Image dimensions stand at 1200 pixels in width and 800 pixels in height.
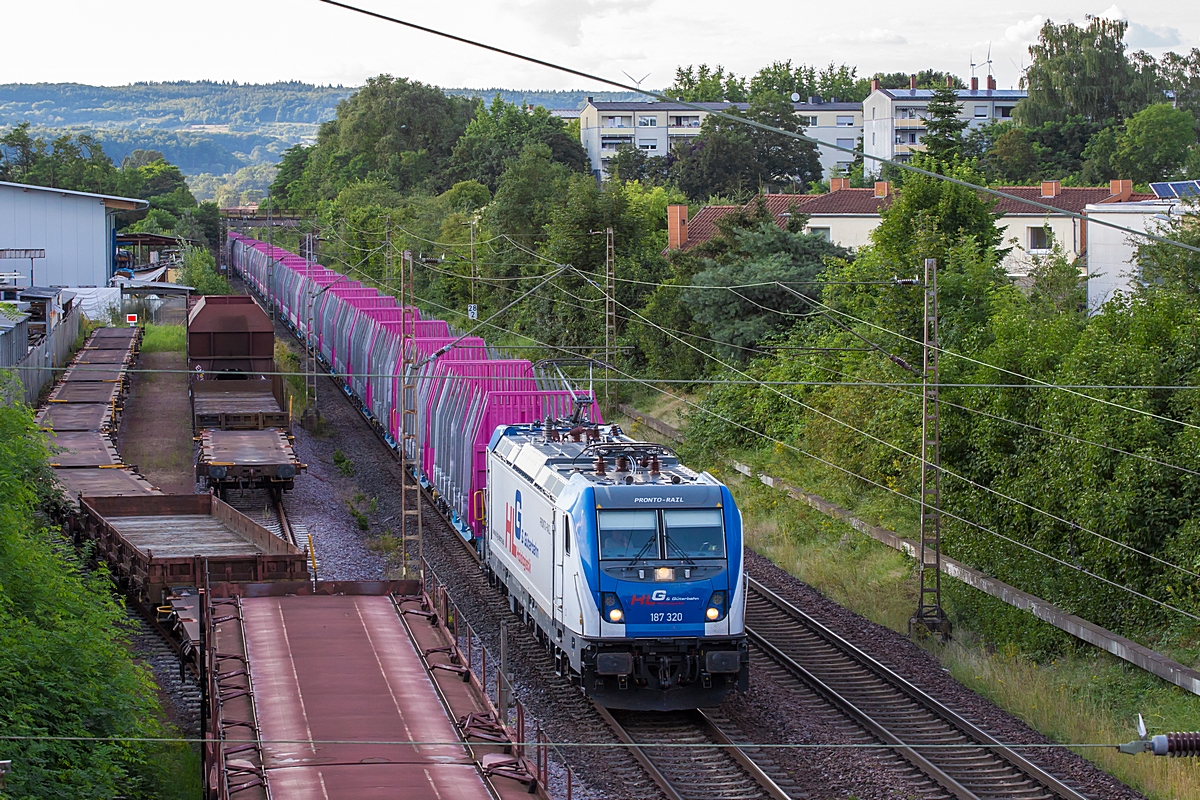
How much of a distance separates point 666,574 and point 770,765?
2.47m

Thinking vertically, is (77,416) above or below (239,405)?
below

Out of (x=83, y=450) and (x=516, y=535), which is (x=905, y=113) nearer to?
(x=83, y=450)

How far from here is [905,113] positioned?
4119 inches

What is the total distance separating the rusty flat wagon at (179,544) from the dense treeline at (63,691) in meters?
1.60

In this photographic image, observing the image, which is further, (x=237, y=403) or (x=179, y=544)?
(x=237, y=403)

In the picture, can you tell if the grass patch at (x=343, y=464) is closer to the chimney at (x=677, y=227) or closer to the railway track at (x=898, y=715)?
the railway track at (x=898, y=715)

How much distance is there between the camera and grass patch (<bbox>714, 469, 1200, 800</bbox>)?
15453 millimetres

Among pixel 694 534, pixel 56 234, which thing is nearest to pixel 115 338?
pixel 56 234

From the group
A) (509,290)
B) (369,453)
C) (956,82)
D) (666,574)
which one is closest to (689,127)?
(956,82)

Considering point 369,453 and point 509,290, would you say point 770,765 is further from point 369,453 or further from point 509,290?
point 509,290

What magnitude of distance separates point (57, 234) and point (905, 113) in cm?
6899

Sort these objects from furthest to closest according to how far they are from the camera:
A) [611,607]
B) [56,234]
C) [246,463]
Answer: [56,234] < [246,463] < [611,607]

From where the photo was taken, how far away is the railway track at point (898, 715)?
1390cm

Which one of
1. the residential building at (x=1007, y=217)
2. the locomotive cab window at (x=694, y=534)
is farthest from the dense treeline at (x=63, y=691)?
the residential building at (x=1007, y=217)
